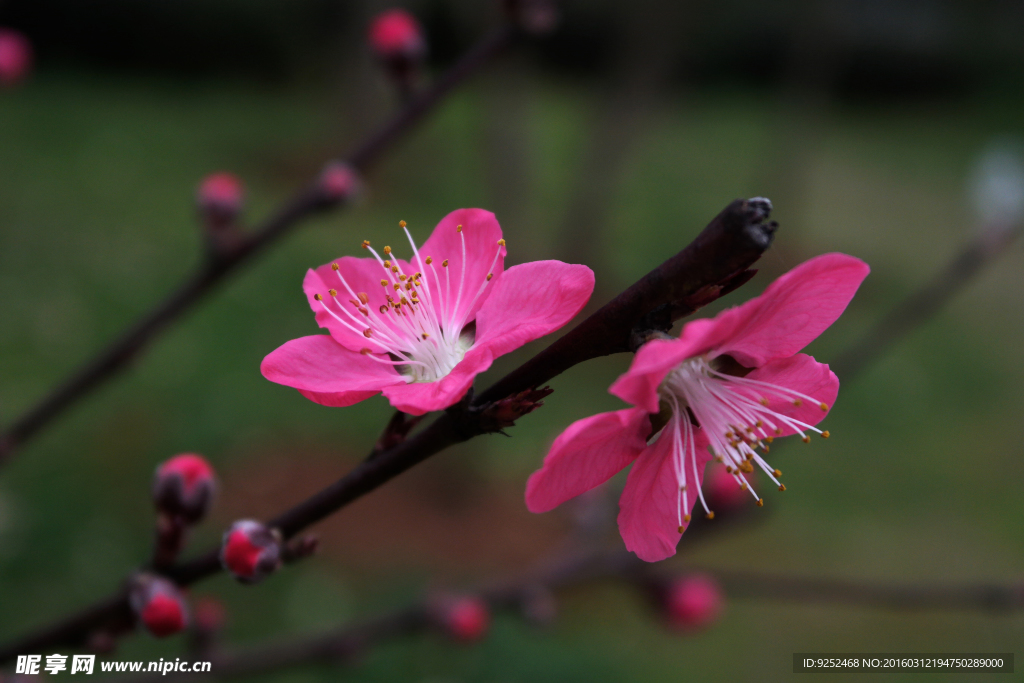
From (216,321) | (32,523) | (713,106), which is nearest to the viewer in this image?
(32,523)

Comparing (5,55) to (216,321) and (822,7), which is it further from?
(822,7)

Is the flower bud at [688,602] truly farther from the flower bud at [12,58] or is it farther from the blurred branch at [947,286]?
the flower bud at [12,58]

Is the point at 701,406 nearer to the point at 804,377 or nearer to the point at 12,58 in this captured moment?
the point at 804,377

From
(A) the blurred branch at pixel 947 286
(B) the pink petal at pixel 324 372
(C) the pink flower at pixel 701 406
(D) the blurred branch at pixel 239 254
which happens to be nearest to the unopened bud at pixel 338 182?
(D) the blurred branch at pixel 239 254

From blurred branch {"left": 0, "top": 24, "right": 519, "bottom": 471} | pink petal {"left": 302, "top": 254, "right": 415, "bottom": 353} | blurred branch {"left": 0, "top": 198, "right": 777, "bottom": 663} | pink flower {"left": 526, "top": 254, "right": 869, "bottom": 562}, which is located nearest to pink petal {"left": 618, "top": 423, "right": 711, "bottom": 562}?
pink flower {"left": 526, "top": 254, "right": 869, "bottom": 562}

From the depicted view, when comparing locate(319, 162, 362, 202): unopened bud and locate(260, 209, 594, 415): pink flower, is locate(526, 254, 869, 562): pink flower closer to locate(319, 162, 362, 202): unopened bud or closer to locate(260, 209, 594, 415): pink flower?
locate(260, 209, 594, 415): pink flower

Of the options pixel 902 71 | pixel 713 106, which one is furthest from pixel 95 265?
pixel 902 71
